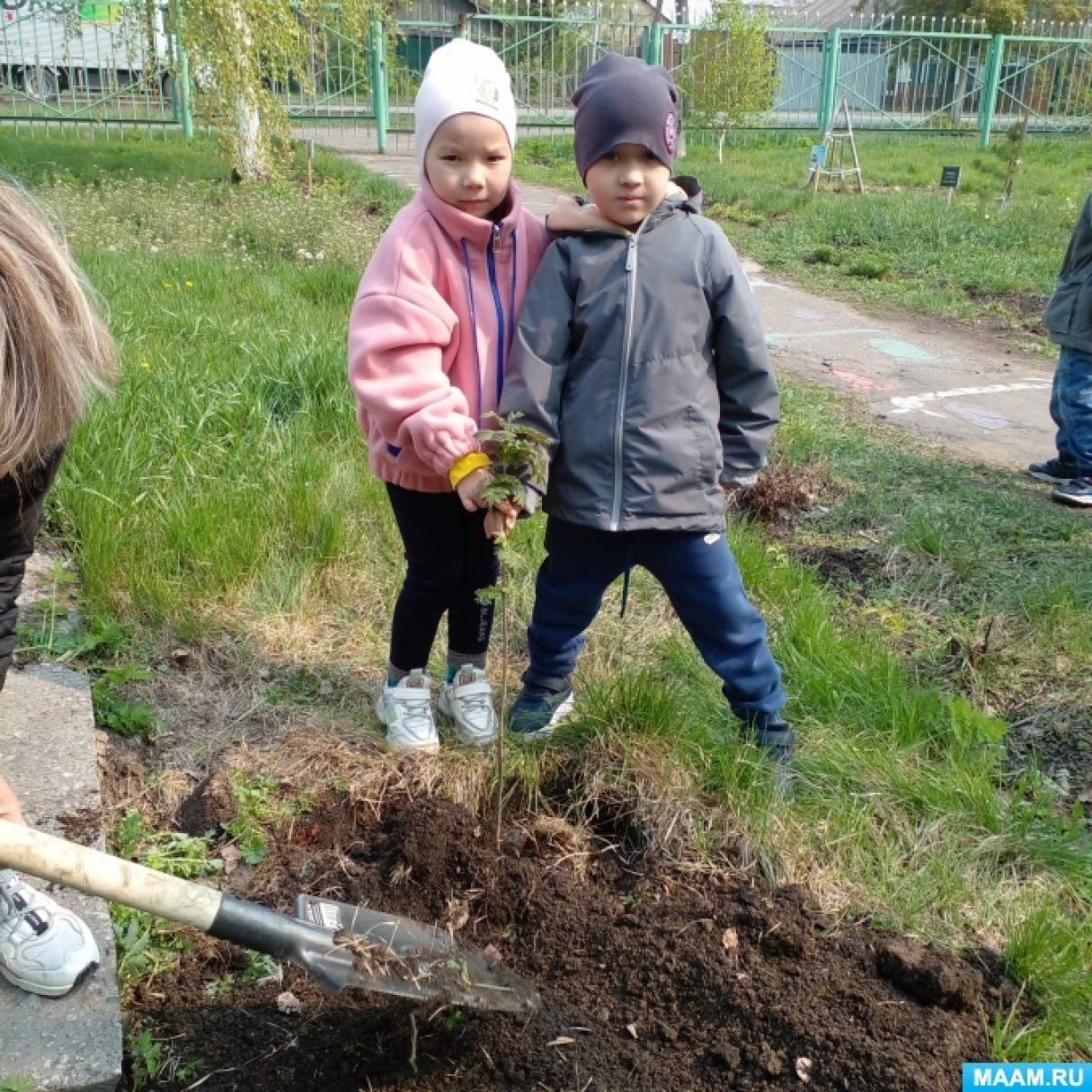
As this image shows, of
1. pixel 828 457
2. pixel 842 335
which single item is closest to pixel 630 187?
pixel 828 457

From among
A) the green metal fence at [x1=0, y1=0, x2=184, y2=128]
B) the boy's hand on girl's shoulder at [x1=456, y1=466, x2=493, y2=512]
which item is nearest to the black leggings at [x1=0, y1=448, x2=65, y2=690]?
the boy's hand on girl's shoulder at [x1=456, y1=466, x2=493, y2=512]

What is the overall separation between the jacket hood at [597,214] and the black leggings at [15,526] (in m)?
1.06

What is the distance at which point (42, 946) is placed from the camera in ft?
6.07

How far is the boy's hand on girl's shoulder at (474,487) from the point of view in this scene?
85.3 inches

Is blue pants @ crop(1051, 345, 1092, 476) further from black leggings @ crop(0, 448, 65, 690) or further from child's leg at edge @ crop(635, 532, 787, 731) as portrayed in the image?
black leggings @ crop(0, 448, 65, 690)

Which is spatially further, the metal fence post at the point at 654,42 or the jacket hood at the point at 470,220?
the metal fence post at the point at 654,42

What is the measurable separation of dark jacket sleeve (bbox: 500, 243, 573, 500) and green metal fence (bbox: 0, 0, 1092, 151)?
44.4 ft

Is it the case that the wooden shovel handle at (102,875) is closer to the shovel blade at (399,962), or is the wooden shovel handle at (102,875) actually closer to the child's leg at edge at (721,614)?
the shovel blade at (399,962)

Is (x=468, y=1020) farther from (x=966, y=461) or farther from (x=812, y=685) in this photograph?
(x=966, y=461)

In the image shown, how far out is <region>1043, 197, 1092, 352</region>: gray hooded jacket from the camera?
453 cm

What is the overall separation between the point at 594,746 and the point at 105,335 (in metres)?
1.32

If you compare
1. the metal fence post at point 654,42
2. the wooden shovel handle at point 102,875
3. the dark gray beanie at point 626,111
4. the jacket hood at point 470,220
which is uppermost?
the metal fence post at point 654,42

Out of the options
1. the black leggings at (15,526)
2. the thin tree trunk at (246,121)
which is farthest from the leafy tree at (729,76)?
the black leggings at (15,526)

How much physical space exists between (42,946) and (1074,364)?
429 cm
